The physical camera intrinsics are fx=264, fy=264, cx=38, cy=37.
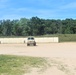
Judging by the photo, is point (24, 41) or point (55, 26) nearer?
point (24, 41)

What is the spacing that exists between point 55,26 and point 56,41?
279ft

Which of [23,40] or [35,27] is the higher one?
[35,27]

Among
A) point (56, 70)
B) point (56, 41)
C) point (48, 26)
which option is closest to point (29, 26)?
point (48, 26)

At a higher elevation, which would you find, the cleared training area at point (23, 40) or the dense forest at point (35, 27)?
the dense forest at point (35, 27)

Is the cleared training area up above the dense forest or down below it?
below

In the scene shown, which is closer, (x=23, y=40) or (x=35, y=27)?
(x=23, y=40)

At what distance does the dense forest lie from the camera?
13973cm

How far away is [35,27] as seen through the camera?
15088cm

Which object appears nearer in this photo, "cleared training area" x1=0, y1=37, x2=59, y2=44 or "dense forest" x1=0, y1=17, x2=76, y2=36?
"cleared training area" x1=0, y1=37, x2=59, y2=44

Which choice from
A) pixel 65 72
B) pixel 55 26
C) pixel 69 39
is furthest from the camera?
pixel 55 26

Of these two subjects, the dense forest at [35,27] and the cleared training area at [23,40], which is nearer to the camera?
the cleared training area at [23,40]

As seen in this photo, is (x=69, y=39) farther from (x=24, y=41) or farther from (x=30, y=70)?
(x=30, y=70)

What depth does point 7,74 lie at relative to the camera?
1126 cm

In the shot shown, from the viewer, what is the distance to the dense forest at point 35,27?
140 m
